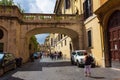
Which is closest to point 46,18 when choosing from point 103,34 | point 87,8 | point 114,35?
point 87,8

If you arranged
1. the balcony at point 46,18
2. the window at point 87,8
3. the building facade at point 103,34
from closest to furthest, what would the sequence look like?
the building facade at point 103,34, the window at point 87,8, the balcony at point 46,18

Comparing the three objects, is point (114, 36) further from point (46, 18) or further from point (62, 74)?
point (46, 18)

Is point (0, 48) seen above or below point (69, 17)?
below

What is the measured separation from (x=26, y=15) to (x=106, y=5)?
13.9 meters

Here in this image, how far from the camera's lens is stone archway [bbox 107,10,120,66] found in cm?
2033

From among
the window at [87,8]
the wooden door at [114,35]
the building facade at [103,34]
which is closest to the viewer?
the wooden door at [114,35]

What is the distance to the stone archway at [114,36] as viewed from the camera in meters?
20.3

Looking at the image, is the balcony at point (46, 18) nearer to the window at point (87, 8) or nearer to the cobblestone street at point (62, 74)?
the window at point (87, 8)

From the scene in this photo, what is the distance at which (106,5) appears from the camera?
65.7 feet

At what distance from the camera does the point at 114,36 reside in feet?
69.6

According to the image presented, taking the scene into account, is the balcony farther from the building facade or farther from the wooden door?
the wooden door

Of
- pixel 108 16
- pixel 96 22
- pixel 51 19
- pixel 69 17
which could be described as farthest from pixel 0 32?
pixel 108 16

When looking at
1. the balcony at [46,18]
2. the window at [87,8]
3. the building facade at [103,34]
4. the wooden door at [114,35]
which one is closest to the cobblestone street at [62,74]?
the wooden door at [114,35]

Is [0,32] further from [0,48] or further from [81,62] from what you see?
[81,62]
